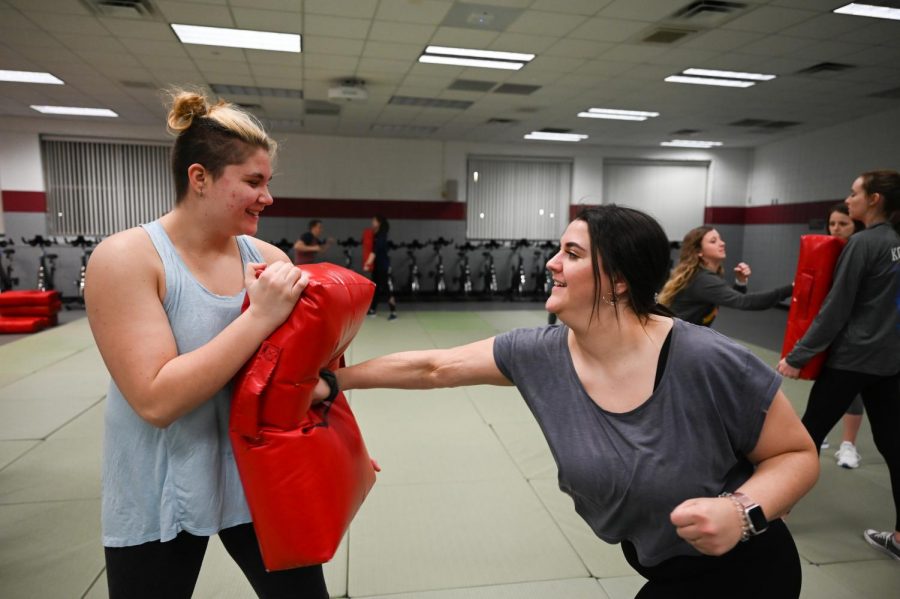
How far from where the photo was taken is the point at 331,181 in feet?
37.9

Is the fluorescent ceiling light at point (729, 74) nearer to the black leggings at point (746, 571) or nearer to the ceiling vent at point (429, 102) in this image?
the ceiling vent at point (429, 102)

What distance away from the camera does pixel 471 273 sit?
12.1 metres

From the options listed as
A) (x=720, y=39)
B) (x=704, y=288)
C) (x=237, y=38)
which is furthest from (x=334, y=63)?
(x=704, y=288)

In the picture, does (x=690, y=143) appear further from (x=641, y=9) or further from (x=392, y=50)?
(x=392, y=50)

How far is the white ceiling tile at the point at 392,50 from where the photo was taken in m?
5.92

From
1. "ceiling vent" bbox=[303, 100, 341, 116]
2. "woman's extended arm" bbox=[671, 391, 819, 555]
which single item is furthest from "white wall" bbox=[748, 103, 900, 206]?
"woman's extended arm" bbox=[671, 391, 819, 555]

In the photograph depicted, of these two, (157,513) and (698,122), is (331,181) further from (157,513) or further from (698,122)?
(157,513)

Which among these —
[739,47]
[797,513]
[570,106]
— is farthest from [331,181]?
[797,513]

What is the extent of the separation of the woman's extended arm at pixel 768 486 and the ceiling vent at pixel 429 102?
309 inches

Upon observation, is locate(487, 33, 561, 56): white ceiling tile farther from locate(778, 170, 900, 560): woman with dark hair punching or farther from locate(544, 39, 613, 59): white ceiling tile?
locate(778, 170, 900, 560): woman with dark hair punching

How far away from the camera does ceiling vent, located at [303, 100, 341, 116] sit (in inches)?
344

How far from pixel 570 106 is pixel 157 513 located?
8.51 meters

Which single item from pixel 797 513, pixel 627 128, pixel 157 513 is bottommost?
pixel 797 513

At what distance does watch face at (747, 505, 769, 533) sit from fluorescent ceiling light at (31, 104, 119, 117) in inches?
431
